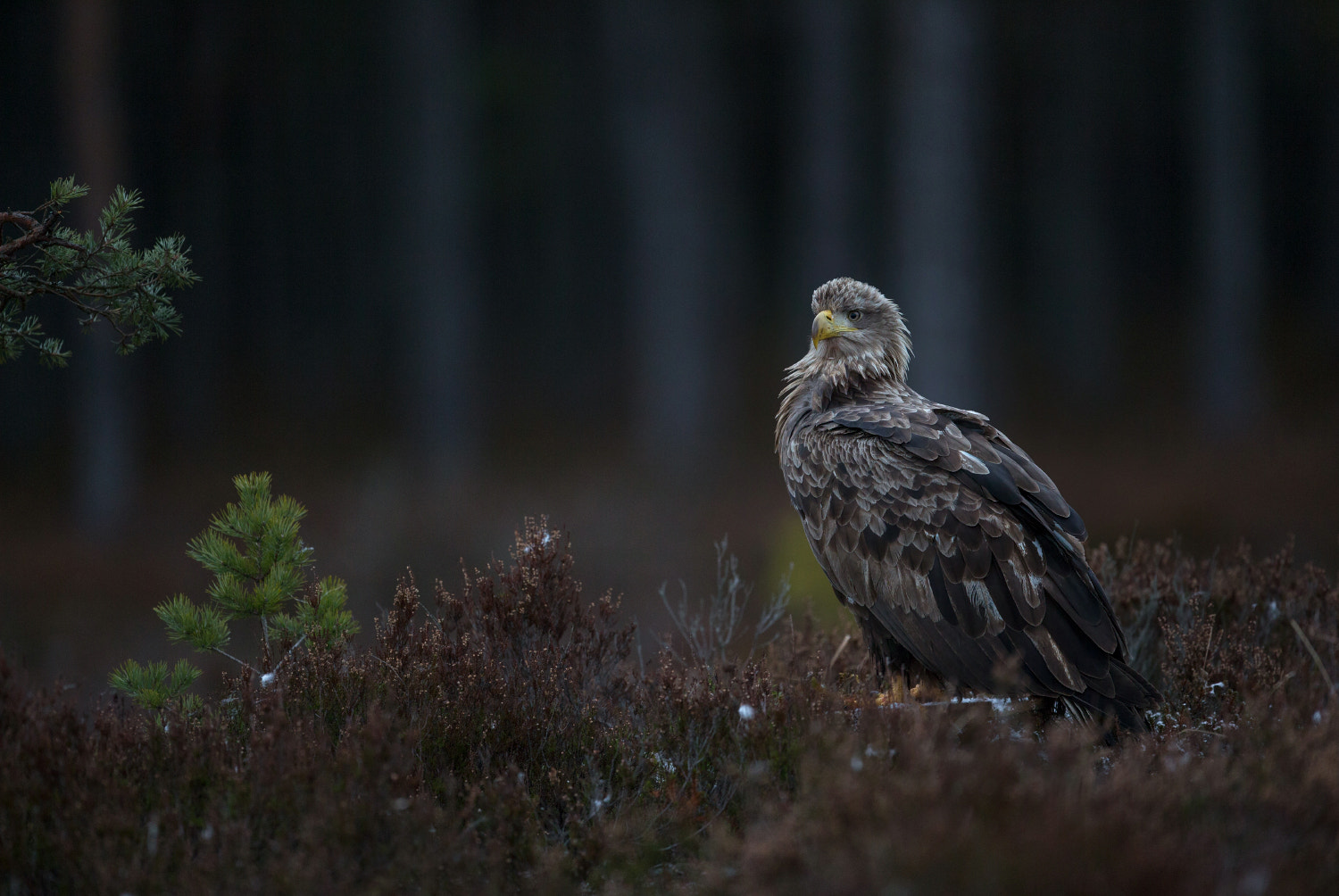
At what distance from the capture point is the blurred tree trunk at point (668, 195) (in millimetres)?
17781

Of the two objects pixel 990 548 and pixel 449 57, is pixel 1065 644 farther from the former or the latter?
pixel 449 57

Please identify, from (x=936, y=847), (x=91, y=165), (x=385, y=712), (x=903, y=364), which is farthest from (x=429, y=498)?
(x=936, y=847)

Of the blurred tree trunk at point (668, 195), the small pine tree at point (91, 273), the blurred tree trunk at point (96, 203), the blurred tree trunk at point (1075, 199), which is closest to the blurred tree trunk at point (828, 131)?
the blurred tree trunk at point (668, 195)

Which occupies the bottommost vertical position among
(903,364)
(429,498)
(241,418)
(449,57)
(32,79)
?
(903,364)

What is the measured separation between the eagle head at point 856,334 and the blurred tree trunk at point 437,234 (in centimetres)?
1120

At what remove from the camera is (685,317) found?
18.5 meters

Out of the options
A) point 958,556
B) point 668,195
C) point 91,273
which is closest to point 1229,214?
point 668,195

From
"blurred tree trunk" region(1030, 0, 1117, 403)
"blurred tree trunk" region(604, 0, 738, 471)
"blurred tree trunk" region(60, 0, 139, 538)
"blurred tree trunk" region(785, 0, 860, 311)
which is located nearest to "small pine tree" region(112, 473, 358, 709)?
"blurred tree trunk" region(60, 0, 139, 538)

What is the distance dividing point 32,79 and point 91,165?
728 cm

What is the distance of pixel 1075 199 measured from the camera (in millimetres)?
26078

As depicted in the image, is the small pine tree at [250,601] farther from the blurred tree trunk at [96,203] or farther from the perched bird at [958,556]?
the blurred tree trunk at [96,203]

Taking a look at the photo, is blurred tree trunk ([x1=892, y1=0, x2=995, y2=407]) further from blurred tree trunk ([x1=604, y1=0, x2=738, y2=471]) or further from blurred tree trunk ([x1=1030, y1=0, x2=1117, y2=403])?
blurred tree trunk ([x1=1030, y1=0, x2=1117, y2=403])

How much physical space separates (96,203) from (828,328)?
1049 cm

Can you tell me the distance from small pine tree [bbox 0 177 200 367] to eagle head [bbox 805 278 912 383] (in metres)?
3.32
